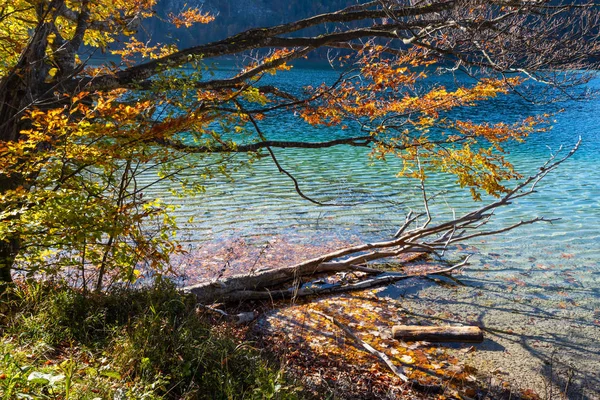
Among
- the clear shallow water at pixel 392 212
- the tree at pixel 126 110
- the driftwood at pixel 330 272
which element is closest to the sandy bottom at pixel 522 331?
the clear shallow water at pixel 392 212

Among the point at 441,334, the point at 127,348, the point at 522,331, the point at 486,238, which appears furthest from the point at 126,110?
the point at 486,238

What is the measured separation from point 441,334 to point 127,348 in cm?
407

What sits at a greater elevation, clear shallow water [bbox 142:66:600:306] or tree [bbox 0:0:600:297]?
tree [bbox 0:0:600:297]

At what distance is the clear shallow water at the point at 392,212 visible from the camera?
8727 mm

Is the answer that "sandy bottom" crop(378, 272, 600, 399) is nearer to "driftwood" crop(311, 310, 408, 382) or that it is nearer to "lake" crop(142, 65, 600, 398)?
"lake" crop(142, 65, 600, 398)

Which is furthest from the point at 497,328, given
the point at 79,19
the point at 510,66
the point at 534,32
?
the point at 79,19

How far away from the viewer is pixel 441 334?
627 centimetres

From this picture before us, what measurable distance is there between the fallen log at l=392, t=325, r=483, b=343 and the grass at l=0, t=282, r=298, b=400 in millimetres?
2240

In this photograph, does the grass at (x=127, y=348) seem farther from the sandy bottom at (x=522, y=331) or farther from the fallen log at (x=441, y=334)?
the sandy bottom at (x=522, y=331)

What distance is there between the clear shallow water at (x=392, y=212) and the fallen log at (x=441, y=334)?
6.72 ft

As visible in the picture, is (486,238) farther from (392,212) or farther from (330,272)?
(330,272)

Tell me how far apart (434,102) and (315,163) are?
8.97m

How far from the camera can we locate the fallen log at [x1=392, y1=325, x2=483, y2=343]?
6262 mm

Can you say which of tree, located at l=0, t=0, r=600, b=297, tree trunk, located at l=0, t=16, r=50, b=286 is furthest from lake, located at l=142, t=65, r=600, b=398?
tree trunk, located at l=0, t=16, r=50, b=286
